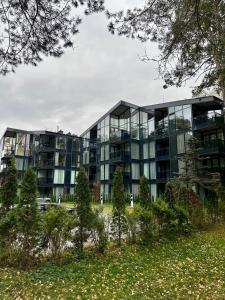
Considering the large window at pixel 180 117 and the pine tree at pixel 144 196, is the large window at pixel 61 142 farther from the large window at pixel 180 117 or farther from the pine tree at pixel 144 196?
the pine tree at pixel 144 196

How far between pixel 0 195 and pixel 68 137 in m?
31.6

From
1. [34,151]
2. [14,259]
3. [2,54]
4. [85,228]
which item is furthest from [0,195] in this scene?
[34,151]

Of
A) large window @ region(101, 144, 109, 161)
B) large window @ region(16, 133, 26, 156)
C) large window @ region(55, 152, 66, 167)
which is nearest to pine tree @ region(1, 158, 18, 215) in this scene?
large window @ region(101, 144, 109, 161)

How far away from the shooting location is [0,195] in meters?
8.18

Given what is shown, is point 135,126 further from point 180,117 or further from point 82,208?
point 82,208

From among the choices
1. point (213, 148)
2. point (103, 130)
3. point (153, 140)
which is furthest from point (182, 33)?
point (103, 130)

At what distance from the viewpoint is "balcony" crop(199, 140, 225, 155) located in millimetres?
21875

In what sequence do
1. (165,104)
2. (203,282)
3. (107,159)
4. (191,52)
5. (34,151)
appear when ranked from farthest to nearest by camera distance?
(34,151)
(107,159)
(165,104)
(191,52)
(203,282)

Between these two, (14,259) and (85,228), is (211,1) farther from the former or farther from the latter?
(14,259)

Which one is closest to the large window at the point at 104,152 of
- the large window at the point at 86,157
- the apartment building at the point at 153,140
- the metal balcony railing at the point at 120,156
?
the apartment building at the point at 153,140

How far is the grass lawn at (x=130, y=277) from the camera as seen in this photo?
4.93m

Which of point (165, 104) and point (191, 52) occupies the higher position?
point (165, 104)

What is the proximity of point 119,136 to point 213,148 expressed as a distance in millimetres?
12964

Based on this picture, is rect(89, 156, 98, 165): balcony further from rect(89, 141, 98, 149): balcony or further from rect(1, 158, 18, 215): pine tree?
rect(1, 158, 18, 215): pine tree
